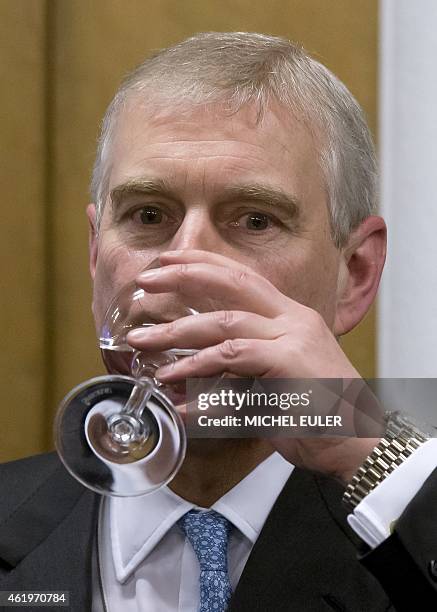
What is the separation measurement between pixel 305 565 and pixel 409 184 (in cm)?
70

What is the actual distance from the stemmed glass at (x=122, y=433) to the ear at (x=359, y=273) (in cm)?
35

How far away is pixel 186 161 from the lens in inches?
39.9

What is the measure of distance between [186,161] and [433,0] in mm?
592

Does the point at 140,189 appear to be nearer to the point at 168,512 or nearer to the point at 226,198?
the point at 226,198

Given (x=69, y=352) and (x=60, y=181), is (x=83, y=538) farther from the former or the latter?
(x=60, y=181)

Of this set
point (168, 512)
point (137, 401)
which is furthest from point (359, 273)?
point (137, 401)

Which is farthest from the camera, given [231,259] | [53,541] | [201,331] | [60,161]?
[60,161]

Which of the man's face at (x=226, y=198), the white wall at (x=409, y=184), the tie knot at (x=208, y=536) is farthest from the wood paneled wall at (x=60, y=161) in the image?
the tie knot at (x=208, y=536)

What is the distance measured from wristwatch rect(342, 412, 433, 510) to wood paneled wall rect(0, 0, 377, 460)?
0.69 metres

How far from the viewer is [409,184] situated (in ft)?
4.89

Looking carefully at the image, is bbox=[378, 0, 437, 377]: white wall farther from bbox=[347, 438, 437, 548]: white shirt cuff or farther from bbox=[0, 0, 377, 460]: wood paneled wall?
bbox=[347, 438, 437, 548]: white shirt cuff

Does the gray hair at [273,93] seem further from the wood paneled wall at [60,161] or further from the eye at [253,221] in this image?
the wood paneled wall at [60,161]

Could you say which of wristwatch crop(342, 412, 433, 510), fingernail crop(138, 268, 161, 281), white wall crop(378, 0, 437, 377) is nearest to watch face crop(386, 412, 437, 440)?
wristwatch crop(342, 412, 433, 510)

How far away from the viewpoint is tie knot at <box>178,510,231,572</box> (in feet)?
3.11
